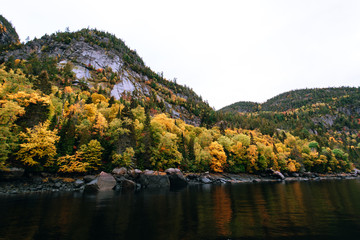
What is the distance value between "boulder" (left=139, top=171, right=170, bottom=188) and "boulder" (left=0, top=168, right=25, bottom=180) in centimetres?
2475

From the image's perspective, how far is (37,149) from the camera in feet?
129

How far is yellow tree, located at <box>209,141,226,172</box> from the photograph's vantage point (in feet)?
226

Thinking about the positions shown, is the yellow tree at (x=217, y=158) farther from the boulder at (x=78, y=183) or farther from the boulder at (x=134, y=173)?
the boulder at (x=78, y=183)

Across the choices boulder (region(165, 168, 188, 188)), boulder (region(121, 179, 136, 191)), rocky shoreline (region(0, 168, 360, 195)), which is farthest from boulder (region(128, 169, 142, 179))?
boulder (region(165, 168, 188, 188))

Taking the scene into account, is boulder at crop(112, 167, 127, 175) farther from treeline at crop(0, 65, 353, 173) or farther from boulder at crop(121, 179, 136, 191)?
boulder at crop(121, 179, 136, 191)

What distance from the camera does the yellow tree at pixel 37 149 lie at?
37747 millimetres

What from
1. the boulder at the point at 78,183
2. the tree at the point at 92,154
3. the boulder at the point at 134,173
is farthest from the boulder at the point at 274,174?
the boulder at the point at 78,183

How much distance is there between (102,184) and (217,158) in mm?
44673

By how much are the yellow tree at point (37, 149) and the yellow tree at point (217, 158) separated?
166 ft

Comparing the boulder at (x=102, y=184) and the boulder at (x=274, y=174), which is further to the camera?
the boulder at (x=274, y=174)

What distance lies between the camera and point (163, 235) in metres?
11.5

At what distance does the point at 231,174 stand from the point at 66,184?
56.1 metres

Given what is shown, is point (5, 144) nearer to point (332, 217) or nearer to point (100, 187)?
point (100, 187)

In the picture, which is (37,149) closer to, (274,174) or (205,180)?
(205,180)
